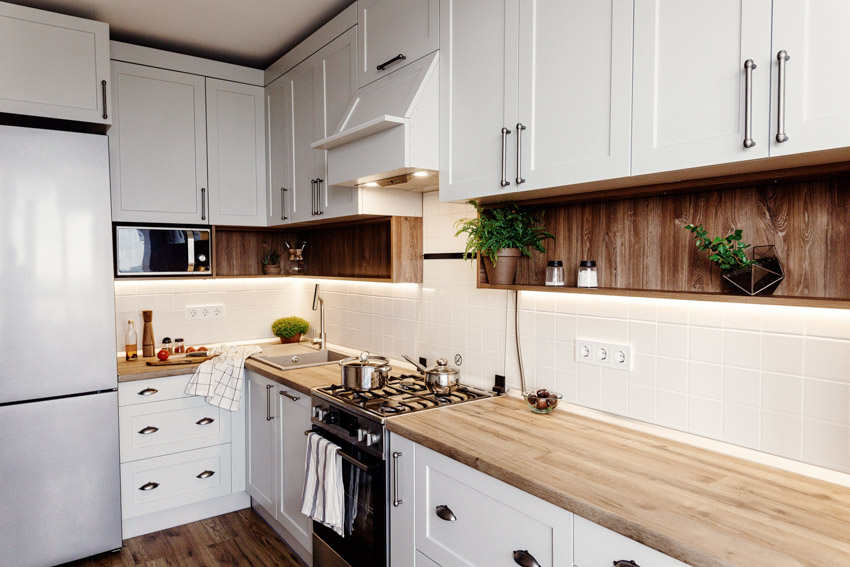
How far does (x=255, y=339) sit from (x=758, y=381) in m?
3.16

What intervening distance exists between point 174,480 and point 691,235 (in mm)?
2889

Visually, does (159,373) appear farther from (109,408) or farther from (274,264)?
(274,264)

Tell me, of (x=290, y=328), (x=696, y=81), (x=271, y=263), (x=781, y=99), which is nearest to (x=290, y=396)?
(x=290, y=328)

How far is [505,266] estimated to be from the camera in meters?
2.17

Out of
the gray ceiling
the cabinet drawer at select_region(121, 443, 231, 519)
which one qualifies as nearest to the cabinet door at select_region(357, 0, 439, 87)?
the gray ceiling

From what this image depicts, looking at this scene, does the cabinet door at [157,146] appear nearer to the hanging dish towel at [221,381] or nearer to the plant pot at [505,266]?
the hanging dish towel at [221,381]

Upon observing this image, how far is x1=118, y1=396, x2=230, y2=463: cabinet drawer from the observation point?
2.90 m

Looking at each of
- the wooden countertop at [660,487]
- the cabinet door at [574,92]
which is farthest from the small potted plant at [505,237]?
the wooden countertop at [660,487]

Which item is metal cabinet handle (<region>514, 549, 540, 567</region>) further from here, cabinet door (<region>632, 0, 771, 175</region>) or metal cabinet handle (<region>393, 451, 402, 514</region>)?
cabinet door (<region>632, 0, 771, 175</region>)

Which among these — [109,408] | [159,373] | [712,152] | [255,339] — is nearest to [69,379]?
[109,408]

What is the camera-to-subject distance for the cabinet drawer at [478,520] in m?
1.40

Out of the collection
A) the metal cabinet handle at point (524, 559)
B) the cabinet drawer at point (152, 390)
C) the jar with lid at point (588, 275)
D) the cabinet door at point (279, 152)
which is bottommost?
the metal cabinet handle at point (524, 559)

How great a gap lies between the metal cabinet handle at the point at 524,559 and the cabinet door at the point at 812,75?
3.75 ft

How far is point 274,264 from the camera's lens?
378 centimetres
